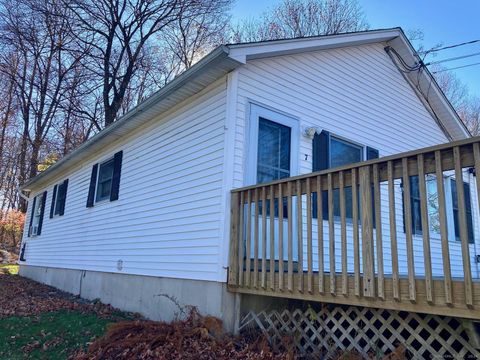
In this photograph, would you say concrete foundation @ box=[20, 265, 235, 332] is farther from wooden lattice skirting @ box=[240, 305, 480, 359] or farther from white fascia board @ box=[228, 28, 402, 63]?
white fascia board @ box=[228, 28, 402, 63]

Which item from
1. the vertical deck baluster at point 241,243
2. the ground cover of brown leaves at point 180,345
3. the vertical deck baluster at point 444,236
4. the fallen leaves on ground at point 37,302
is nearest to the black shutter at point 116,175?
the fallen leaves on ground at point 37,302

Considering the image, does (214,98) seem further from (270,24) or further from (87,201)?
(270,24)

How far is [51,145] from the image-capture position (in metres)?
22.2

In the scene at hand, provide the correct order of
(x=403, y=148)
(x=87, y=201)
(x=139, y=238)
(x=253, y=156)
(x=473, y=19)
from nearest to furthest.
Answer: (x=253, y=156), (x=139, y=238), (x=403, y=148), (x=87, y=201), (x=473, y=19)

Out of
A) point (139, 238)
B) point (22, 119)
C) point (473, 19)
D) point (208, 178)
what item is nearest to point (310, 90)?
point (208, 178)

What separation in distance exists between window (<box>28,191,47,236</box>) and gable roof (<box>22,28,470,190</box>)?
314cm

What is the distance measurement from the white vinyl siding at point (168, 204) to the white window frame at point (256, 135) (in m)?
0.38

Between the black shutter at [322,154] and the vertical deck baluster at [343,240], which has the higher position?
the black shutter at [322,154]

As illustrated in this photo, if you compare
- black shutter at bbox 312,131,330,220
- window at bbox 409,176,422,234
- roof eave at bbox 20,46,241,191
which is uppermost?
roof eave at bbox 20,46,241,191

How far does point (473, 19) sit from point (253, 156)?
12.7 meters

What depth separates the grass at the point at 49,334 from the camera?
5.00 m

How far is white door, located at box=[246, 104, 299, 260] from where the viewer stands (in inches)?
213

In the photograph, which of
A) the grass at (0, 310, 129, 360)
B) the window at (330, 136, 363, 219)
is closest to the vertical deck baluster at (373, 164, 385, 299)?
the window at (330, 136, 363, 219)

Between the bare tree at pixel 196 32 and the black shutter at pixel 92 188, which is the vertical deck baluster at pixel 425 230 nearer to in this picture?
the black shutter at pixel 92 188
